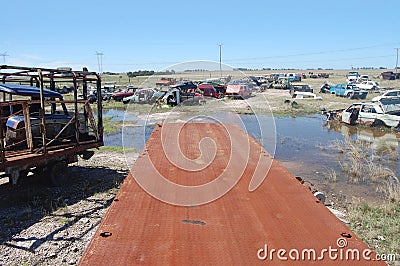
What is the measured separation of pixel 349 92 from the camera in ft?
114

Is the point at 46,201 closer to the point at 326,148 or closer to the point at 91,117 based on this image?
the point at 91,117

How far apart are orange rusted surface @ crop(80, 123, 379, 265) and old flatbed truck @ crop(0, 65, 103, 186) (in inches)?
159

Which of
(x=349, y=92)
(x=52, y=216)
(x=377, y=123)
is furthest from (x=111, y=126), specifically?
(x=349, y=92)

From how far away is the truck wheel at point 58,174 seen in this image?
7.82m

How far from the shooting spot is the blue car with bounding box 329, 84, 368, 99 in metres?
33.5

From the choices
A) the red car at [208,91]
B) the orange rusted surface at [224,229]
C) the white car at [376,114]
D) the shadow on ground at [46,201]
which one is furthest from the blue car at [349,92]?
the orange rusted surface at [224,229]

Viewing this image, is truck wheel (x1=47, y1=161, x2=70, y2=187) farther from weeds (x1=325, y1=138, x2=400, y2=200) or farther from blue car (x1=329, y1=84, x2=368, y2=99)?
blue car (x1=329, y1=84, x2=368, y2=99)

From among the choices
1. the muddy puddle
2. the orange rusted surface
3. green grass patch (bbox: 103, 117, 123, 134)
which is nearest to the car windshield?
the muddy puddle

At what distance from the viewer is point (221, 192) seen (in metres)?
3.29

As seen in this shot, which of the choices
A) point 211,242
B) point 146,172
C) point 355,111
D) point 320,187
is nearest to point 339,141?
point 355,111

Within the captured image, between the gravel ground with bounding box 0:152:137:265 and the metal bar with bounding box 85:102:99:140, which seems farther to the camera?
the metal bar with bounding box 85:102:99:140

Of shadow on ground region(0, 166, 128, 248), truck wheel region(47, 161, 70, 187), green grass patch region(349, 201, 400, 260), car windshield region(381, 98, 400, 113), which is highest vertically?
car windshield region(381, 98, 400, 113)

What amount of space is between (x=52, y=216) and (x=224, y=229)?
190 inches

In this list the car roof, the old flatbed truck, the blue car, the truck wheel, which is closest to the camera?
the old flatbed truck
